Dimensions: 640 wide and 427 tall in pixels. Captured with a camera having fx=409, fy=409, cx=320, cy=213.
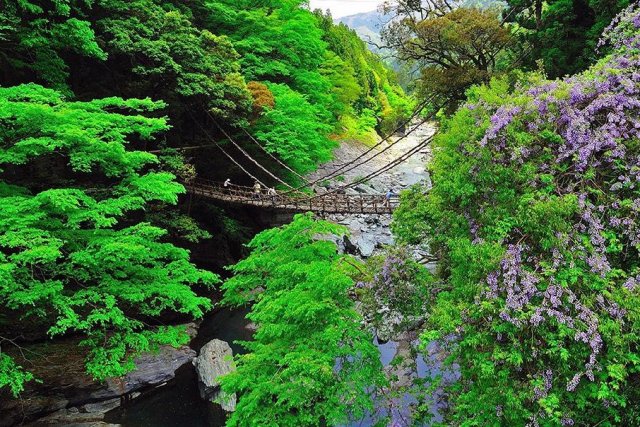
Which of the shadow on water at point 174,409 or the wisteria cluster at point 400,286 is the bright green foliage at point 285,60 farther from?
the wisteria cluster at point 400,286

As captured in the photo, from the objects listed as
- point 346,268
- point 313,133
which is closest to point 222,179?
point 313,133

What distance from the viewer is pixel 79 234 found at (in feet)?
20.8

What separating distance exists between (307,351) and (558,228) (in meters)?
2.80

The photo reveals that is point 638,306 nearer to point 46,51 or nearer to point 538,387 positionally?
point 538,387

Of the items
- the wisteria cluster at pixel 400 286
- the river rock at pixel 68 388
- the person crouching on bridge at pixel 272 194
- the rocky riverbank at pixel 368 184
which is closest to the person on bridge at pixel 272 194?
the person crouching on bridge at pixel 272 194

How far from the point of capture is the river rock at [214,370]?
7.95m

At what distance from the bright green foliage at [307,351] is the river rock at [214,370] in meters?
3.22

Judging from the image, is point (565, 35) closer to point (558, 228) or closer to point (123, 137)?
point (558, 228)

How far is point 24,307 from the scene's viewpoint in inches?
290

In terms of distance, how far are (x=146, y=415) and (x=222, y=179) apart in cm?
853

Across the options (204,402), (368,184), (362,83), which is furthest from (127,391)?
(362,83)

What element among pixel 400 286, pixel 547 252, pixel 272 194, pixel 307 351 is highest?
pixel 547 252

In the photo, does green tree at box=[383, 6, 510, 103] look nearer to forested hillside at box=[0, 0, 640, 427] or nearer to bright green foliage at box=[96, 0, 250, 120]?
forested hillside at box=[0, 0, 640, 427]

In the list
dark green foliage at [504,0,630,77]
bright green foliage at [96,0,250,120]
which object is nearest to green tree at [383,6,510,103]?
dark green foliage at [504,0,630,77]
